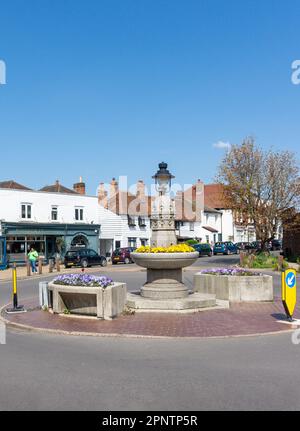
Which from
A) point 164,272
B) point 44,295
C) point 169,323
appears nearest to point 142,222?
point 164,272

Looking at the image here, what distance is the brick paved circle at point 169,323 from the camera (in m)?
9.74

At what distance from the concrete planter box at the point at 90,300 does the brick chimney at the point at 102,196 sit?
3702cm

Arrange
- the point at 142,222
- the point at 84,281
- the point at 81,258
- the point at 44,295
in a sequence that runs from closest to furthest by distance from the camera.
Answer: the point at 84,281 < the point at 44,295 < the point at 81,258 < the point at 142,222

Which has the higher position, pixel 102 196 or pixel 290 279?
pixel 102 196

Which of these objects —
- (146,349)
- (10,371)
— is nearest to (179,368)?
(146,349)

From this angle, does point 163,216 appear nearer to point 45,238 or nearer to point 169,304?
point 169,304

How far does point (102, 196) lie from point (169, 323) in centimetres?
4047

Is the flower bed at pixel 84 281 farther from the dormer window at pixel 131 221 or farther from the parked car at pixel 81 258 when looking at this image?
the dormer window at pixel 131 221

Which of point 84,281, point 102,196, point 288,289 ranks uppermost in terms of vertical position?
point 102,196

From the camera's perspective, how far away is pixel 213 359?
304 inches

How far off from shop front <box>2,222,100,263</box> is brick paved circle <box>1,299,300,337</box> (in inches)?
1003

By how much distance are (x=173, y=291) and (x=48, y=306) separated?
3.45 metres

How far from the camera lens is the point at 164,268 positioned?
12.8 m

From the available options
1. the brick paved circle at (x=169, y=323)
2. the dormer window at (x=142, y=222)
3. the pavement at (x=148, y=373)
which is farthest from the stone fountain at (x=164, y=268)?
the dormer window at (x=142, y=222)
